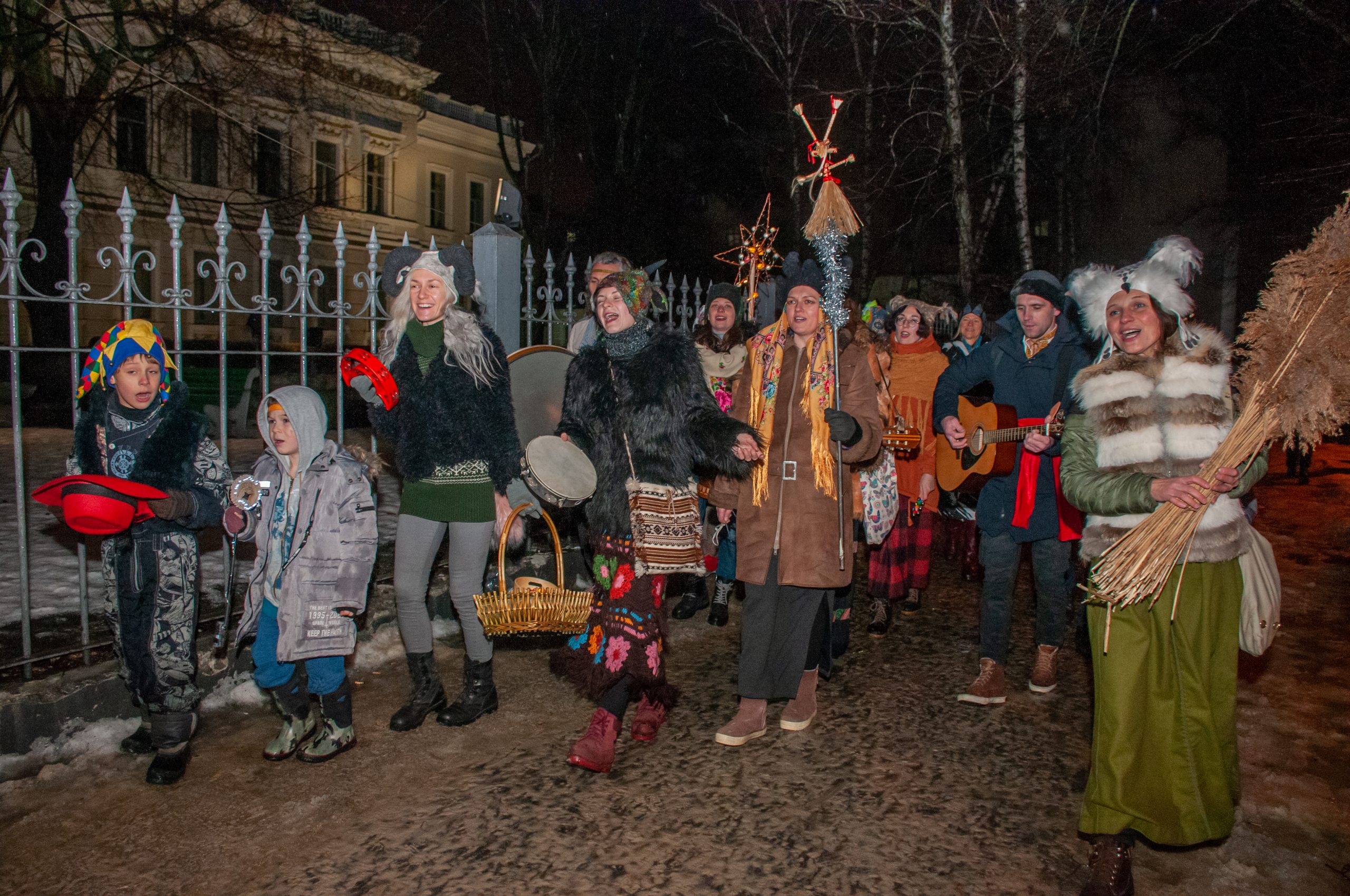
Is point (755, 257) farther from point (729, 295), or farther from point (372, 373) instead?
point (372, 373)

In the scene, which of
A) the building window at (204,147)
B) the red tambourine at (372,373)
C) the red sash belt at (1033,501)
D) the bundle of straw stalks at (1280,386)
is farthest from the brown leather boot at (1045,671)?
the building window at (204,147)

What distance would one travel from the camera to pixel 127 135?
18859mm

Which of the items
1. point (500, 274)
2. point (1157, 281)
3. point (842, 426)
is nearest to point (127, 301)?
point (500, 274)

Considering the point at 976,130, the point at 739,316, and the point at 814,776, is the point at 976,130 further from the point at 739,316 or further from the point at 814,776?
the point at 814,776

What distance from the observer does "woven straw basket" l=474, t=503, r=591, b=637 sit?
4.01m

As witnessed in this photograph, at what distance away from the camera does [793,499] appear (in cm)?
412

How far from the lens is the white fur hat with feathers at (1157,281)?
122 inches

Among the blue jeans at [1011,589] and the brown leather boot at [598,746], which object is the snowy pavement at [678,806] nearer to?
the brown leather boot at [598,746]

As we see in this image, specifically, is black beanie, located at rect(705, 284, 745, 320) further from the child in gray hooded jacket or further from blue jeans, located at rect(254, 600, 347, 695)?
blue jeans, located at rect(254, 600, 347, 695)

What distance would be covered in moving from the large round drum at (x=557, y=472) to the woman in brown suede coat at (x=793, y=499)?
72 centimetres

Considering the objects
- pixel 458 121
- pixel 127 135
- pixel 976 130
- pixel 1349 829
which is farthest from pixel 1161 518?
pixel 458 121

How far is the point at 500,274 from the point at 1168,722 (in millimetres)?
4453

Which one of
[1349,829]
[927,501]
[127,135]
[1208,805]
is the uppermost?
[127,135]

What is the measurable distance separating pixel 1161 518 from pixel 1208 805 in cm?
97
